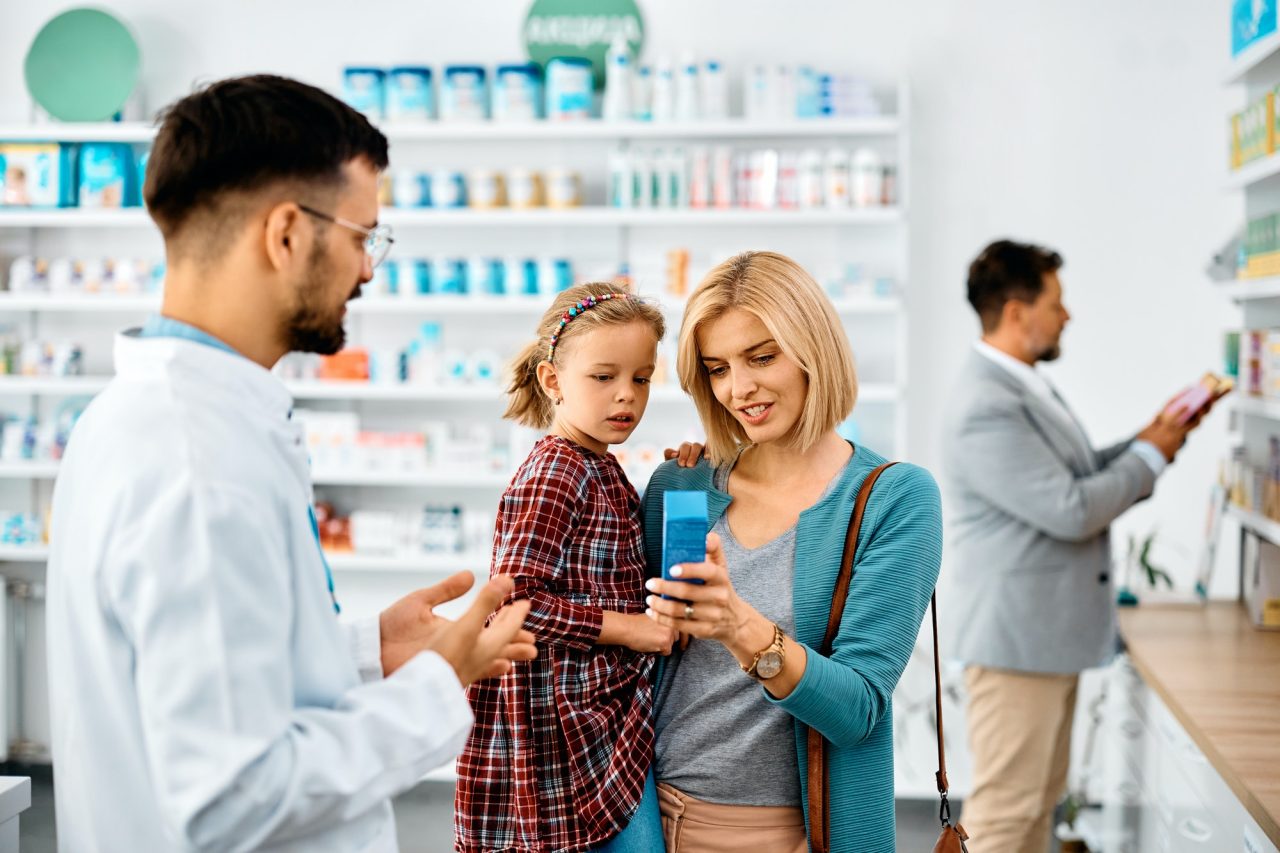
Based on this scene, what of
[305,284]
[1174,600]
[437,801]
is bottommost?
[437,801]

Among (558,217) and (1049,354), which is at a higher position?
(558,217)

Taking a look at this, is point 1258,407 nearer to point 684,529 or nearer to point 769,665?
point 769,665

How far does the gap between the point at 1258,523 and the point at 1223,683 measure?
1.92 feet

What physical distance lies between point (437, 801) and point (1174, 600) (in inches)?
114

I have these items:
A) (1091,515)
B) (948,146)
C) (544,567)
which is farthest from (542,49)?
(544,567)

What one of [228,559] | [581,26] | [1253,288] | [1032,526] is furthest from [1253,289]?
[228,559]

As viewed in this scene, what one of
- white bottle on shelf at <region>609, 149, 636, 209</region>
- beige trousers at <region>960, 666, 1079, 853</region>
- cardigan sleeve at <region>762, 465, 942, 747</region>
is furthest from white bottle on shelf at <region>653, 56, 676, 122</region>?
cardigan sleeve at <region>762, 465, 942, 747</region>

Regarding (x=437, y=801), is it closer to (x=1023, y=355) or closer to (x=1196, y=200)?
(x=1023, y=355)

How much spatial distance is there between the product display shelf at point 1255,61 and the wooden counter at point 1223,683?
5.25ft

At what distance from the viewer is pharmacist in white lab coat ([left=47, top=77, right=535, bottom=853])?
1.04 m

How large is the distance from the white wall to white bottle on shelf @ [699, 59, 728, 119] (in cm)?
25

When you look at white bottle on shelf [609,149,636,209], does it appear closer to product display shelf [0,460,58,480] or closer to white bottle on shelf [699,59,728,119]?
white bottle on shelf [699,59,728,119]

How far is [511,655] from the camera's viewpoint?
1411 mm

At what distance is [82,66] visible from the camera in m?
4.90
